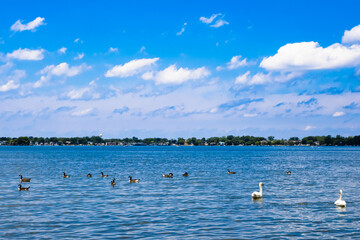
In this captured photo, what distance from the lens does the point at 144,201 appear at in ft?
108

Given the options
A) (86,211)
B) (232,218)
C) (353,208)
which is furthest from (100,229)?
(353,208)

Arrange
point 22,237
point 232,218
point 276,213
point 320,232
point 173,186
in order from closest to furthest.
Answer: point 22,237
point 320,232
point 232,218
point 276,213
point 173,186

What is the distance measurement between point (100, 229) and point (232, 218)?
8.07m

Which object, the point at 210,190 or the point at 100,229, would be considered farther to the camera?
the point at 210,190

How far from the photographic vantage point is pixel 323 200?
3322cm

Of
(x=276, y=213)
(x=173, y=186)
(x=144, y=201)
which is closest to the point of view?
(x=276, y=213)

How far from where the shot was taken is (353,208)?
96.8ft

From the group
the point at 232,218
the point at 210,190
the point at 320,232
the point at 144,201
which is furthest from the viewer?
the point at 210,190

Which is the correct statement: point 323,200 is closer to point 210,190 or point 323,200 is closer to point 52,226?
point 210,190

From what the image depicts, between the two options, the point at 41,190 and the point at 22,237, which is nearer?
the point at 22,237

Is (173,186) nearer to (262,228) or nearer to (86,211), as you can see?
(86,211)

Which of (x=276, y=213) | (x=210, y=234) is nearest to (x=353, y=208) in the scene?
(x=276, y=213)

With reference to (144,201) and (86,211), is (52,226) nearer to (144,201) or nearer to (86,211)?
(86,211)

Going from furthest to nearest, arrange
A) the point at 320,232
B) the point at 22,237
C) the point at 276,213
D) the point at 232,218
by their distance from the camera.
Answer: the point at 276,213, the point at 232,218, the point at 320,232, the point at 22,237
